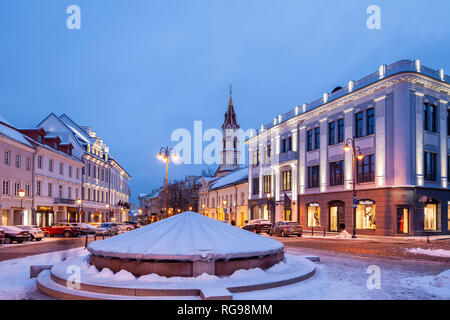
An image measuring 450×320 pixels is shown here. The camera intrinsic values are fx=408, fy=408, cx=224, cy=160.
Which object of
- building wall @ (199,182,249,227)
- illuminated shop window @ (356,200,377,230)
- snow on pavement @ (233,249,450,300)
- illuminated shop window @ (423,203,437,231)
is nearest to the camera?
snow on pavement @ (233,249,450,300)

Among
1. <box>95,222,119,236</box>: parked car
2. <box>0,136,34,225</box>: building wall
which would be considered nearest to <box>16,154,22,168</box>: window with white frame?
<box>0,136,34,225</box>: building wall

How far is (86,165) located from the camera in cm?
6462

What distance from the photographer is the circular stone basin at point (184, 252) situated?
1030 cm

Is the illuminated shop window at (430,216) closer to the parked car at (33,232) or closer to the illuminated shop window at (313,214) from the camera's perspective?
the illuminated shop window at (313,214)

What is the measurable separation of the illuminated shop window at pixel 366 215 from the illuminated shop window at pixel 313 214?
715cm

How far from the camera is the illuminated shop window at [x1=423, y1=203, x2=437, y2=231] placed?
35.8m

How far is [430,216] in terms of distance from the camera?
36281mm

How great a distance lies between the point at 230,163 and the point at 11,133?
83379mm

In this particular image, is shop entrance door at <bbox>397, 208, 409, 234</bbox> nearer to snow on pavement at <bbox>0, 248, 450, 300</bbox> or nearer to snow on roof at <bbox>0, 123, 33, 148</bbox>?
snow on pavement at <bbox>0, 248, 450, 300</bbox>

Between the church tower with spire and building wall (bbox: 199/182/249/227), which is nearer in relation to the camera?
building wall (bbox: 199/182/249/227)

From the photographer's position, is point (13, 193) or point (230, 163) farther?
point (230, 163)

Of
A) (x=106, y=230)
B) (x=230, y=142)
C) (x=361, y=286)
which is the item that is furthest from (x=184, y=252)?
(x=230, y=142)

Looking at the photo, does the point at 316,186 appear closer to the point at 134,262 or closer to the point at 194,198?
the point at 134,262
